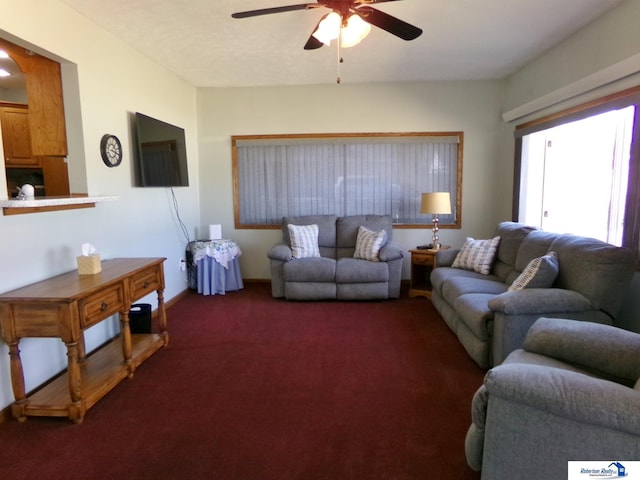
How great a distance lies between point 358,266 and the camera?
4.54 m

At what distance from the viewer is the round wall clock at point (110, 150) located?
3369mm

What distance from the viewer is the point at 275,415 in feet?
7.77

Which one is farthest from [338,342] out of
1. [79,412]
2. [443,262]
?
[79,412]

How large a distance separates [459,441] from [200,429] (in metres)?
1.42

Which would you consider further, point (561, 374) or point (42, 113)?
point (42, 113)

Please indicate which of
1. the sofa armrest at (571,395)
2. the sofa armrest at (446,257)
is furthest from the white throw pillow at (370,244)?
the sofa armrest at (571,395)

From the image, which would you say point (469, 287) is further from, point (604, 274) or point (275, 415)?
point (275, 415)

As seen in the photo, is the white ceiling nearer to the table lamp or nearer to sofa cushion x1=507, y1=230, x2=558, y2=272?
the table lamp

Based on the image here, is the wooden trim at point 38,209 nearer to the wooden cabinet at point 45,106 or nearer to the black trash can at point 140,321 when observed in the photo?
the wooden cabinet at point 45,106

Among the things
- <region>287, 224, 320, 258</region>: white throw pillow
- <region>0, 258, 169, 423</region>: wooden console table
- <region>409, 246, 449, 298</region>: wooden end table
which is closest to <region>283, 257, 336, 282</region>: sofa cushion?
<region>287, 224, 320, 258</region>: white throw pillow

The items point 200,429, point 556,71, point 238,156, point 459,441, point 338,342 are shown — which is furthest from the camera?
point 238,156

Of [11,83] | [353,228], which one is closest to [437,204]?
[353,228]

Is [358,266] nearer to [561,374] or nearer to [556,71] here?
[556,71]

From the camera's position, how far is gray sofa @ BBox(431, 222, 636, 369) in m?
2.62
